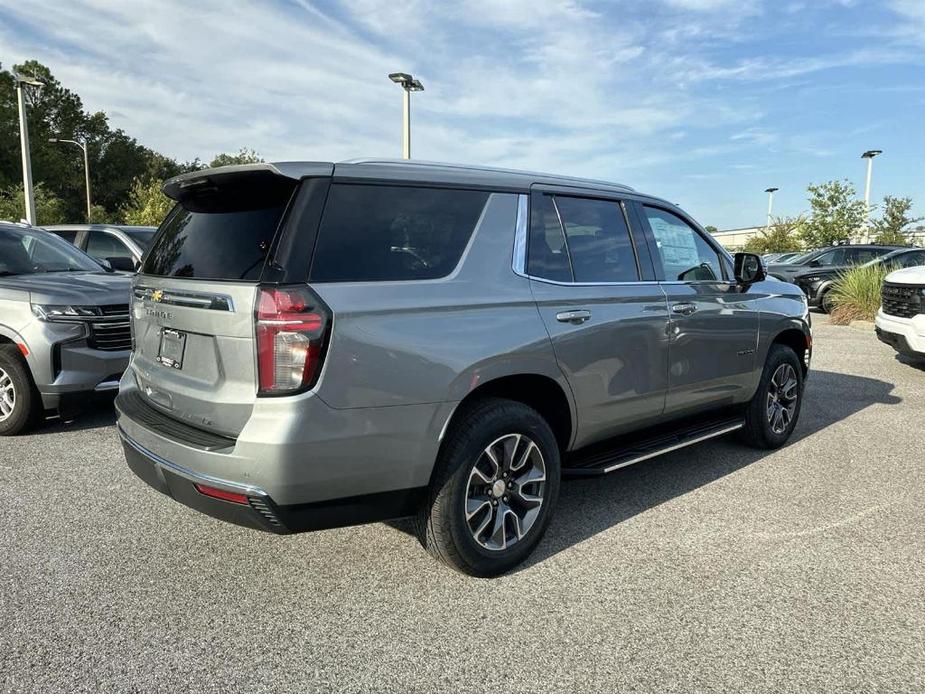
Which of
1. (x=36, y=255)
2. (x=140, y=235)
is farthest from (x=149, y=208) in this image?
(x=36, y=255)

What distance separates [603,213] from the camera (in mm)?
3924

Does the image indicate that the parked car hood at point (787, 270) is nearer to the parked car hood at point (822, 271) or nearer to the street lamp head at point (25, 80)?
the parked car hood at point (822, 271)

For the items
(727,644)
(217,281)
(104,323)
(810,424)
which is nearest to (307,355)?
(217,281)

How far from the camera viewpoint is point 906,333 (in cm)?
787

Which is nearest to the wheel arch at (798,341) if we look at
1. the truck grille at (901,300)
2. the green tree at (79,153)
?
the truck grille at (901,300)

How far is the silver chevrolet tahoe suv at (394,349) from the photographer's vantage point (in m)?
2.62

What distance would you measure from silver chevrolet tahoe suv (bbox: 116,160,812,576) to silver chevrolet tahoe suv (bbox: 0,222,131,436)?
2095 millimetres

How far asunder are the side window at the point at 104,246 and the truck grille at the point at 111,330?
5000 mm

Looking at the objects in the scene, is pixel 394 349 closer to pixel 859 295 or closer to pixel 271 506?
pixel 271 506

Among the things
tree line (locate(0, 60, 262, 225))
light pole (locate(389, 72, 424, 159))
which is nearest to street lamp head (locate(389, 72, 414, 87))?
light pole (locate(389, 72, 424, 159))

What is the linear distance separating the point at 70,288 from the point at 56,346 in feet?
1.81

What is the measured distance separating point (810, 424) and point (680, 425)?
7.59ft

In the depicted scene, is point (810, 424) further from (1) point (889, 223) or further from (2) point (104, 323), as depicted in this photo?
(1) point (889, 223)

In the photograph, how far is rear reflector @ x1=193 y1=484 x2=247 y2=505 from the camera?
2.65 metres
